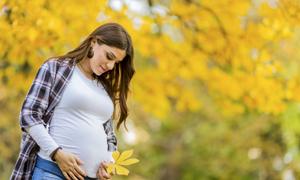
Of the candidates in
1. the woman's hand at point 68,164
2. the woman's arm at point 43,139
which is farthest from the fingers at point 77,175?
the woman's arm at point 43,139

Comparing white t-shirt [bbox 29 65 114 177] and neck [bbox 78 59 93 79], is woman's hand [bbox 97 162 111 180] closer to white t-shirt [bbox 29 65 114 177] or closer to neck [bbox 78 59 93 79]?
white t-shirt [bbox 29 65 114 177]

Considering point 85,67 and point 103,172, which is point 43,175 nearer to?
point 103,172

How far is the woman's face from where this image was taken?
3.51m

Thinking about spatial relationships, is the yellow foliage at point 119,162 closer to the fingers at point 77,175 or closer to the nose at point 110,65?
the fingers at point 77,175

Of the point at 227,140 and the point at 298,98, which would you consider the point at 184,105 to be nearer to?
the point at 298,98

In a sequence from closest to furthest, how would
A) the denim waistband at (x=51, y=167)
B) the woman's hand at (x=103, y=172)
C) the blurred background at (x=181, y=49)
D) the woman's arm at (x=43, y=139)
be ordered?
the woman's arm at (x=43, y=139)
the denim waistband at (x=51, y=167)
the woman's hand at (x=103, y=172)
the blurred background at (x=181, y=49)

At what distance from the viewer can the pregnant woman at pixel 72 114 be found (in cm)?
332

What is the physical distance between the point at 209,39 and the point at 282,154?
6009 mm

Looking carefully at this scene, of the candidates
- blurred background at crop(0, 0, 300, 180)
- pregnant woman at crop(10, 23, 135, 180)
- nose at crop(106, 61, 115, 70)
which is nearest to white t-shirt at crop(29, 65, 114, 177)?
pregnant woman at crop(10, 23, 135, 180)

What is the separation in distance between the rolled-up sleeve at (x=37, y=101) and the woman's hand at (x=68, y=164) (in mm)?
176

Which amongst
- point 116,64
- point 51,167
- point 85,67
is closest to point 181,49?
point 116,64

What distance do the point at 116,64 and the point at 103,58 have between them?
0.28 m

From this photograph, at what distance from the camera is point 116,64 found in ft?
12.4

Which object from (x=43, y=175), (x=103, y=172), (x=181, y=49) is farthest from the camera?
(x=181, y=49)
